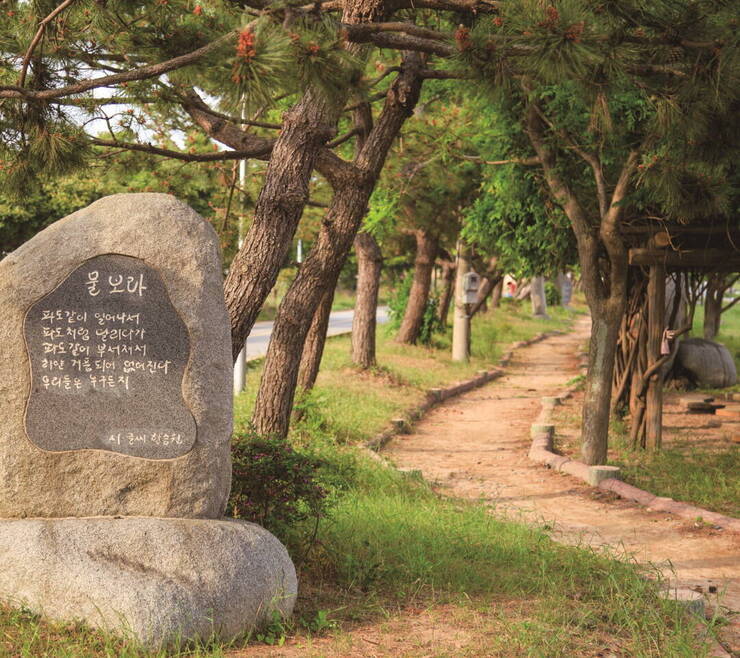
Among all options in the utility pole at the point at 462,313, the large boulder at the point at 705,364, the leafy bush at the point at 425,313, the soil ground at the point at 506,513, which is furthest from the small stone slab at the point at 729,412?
the leafy bush at the point at 425,313

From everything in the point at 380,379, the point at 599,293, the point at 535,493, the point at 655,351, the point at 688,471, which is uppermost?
the point at 599,293

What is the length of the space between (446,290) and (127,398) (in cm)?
2084

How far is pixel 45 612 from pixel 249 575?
1.04 m

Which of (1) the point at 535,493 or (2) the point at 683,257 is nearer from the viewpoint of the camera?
(1) the point at 535,493

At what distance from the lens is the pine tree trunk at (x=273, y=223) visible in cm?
717

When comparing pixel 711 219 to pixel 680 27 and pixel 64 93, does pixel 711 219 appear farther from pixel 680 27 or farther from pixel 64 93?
pixel 64 93

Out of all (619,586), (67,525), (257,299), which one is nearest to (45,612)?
(67,525)

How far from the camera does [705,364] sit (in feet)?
62.0

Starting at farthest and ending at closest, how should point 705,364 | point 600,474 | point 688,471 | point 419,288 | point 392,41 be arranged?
1. point 419,288
2. point 705,364
3. point 688,471
4. point 600,474
5. point 392,41

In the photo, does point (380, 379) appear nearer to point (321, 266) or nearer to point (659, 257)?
point (659, 257)

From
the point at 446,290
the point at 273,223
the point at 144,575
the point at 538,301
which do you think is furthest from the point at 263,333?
the point at 144,575

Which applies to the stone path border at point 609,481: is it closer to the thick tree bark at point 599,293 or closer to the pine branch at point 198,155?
the thick tree bark at point 599,293

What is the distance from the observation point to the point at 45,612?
4730 millimetres

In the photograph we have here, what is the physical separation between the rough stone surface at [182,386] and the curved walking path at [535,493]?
3319mm
